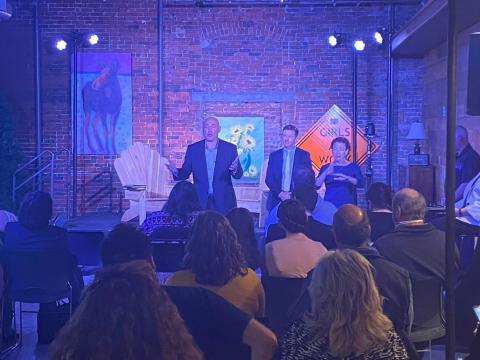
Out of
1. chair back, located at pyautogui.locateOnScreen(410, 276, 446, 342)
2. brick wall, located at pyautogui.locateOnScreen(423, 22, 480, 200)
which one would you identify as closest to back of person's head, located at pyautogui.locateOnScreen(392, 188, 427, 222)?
chair back, located at pyautogui.locateOnScreen(410, 276, 446, 342)

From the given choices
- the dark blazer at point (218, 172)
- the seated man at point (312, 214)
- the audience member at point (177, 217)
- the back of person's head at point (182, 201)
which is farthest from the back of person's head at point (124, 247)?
the dark blazer at point (218, 172)

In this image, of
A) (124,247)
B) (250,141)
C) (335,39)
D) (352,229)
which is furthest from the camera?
(250,141)

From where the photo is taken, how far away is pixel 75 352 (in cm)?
205

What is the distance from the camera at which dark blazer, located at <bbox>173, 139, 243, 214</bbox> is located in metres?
7.21

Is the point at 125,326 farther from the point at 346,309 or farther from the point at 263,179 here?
the point at 263,179

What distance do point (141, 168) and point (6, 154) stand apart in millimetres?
2032

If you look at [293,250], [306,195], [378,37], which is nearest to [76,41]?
[378,37]

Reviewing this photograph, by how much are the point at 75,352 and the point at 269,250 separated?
242 cm

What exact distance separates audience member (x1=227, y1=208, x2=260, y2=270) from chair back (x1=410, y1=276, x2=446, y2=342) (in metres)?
1.24

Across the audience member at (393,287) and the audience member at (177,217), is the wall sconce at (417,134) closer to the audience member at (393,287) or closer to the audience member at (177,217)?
the audience member at (177,217)

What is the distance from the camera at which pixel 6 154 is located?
11047 mm

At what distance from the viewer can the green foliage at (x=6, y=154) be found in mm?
11000

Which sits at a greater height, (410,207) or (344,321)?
(410,207)

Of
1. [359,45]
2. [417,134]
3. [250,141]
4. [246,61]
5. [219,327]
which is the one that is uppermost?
[359,45]
